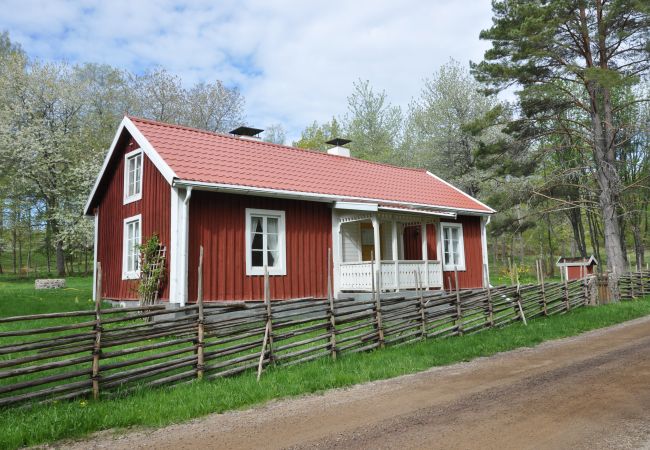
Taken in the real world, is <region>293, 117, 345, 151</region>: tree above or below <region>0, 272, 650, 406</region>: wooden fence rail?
above

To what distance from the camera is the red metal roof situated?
12797mm

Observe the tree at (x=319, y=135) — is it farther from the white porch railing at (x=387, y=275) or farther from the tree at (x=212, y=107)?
the white porch railing at (x=387, y=275)

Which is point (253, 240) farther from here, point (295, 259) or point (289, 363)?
point (289, 363)

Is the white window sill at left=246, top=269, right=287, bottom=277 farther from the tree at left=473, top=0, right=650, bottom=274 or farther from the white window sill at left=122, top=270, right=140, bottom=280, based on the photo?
the tree at left=473, top=0, right=650, bottom=274

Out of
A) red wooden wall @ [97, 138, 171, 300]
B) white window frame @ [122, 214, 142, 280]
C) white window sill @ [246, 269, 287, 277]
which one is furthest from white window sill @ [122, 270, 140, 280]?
white window sill @ [246, 269, 287, 277]

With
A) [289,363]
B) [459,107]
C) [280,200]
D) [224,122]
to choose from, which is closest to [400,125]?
[459,107]

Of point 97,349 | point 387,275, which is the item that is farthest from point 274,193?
point 97,349

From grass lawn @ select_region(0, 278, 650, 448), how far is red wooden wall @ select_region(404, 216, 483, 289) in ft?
18.2

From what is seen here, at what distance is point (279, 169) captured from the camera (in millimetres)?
14766

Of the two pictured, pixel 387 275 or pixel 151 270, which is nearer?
pixel 151 270

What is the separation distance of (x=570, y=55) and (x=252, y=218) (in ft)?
45.2

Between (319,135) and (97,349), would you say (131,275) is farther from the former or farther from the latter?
(319,135)

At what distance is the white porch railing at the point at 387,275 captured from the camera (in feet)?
46.0

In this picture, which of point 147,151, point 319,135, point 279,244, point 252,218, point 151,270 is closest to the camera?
point 151,270
